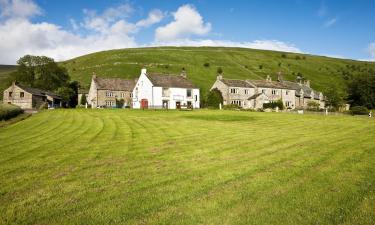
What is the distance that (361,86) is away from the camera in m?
109

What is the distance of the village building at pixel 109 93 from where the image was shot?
313 feet

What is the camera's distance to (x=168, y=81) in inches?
3369

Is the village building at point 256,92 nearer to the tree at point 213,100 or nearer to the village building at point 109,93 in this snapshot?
the tree at point 213,100

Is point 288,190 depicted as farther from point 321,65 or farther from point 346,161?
point 321,65

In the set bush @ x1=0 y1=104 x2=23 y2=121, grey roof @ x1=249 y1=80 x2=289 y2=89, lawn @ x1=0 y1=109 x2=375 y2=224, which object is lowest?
lawn @ x1=0 y1=109 x2=375 y2=224

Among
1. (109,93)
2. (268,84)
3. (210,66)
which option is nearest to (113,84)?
(109,93)

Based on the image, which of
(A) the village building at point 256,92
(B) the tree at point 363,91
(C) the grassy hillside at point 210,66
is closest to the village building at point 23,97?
(C) the grassy hillside at point 210,66

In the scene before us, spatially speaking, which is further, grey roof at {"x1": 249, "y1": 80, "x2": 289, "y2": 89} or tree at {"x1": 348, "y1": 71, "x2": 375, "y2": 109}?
tree at {"x1": 348, "y1": 71, "x2": 375, "y2": 109}

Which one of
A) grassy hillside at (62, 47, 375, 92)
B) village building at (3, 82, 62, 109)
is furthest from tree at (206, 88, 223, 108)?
village building at (3, 82, 62, 109)

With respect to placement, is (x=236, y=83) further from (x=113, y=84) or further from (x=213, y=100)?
(x=113, y=84)

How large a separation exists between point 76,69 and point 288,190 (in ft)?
487

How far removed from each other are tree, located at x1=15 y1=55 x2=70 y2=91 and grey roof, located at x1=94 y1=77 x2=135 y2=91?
70.0 feet

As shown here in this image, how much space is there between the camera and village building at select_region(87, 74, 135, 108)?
3752 inches

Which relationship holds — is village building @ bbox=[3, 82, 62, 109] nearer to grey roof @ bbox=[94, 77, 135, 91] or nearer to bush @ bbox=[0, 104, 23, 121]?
grey roof @ bbox=[94, 77, 135, 91]
